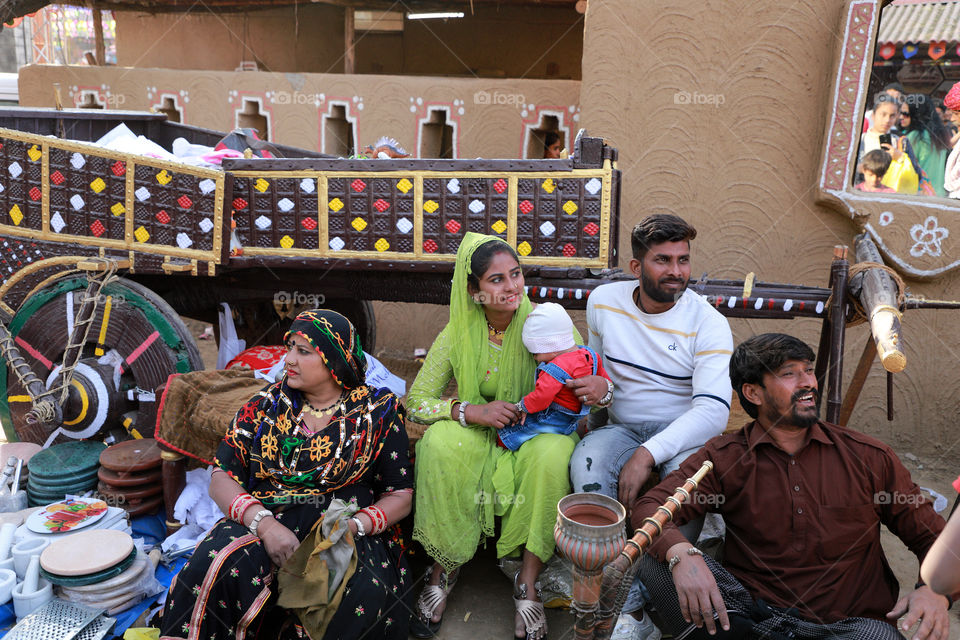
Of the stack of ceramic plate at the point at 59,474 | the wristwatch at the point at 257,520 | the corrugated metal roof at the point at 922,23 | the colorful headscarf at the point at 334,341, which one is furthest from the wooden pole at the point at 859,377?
the corrugated metal roof at the point at 922,23

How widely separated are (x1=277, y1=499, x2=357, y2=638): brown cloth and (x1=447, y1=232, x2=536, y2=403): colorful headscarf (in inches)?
35.7

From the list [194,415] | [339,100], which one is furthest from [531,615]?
[339,100]

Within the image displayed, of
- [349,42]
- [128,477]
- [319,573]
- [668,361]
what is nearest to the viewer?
[319,573]

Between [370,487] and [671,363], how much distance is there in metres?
1.38

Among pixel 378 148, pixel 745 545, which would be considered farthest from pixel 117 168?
→ pixel 745 545

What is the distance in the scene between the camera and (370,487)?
2879 mm

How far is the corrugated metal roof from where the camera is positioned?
11.0 metres

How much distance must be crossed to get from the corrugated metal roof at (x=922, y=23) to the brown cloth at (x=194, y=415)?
454 inches

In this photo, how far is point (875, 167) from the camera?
12727mm

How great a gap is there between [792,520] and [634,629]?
78 centimetres

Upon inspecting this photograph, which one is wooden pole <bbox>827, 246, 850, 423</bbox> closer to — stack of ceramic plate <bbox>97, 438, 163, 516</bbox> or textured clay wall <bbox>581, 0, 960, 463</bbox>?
textured clay wall <bbox>581, 0, 960, 463</bbox>

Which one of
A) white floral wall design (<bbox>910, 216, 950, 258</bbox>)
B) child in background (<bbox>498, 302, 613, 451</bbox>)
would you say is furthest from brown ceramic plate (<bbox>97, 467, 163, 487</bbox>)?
white floral wall design (<bbox>910, 216, 950, 258</bbox>)

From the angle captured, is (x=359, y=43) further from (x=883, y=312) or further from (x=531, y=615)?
(x=531, y=615)

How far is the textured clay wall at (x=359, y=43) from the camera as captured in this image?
27.3 feet
